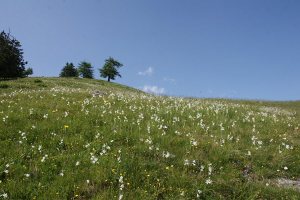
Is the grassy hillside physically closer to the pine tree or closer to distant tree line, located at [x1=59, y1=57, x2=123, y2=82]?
the pine tree

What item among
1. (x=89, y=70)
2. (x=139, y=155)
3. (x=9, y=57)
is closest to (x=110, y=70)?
(x=89, y=70)

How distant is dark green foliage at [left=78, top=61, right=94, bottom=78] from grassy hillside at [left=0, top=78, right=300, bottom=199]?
9213cm

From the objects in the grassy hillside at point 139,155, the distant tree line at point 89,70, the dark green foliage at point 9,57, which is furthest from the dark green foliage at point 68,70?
the grassy hillside at point 139,155

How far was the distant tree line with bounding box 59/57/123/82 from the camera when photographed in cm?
9919

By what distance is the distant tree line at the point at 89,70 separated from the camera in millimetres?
99188

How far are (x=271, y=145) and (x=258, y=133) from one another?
1.15 meters

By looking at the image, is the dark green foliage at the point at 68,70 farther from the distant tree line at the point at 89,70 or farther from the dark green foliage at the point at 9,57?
the dark green foliage at the point at 9,57

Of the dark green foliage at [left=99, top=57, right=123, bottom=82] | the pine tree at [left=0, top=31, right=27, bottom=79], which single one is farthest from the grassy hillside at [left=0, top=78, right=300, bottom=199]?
the dark green foliage at [left=99, top=57, right=123, bottom=82]

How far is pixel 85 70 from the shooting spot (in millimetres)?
105688

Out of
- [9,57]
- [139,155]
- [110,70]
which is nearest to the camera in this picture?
[139,155]

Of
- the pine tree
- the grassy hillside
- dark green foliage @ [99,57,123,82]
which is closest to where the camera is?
the grassy hillside

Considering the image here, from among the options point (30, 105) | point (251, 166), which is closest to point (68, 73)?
point (30, 105)

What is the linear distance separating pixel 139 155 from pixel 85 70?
97.8m

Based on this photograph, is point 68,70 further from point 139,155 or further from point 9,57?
point 139,155
